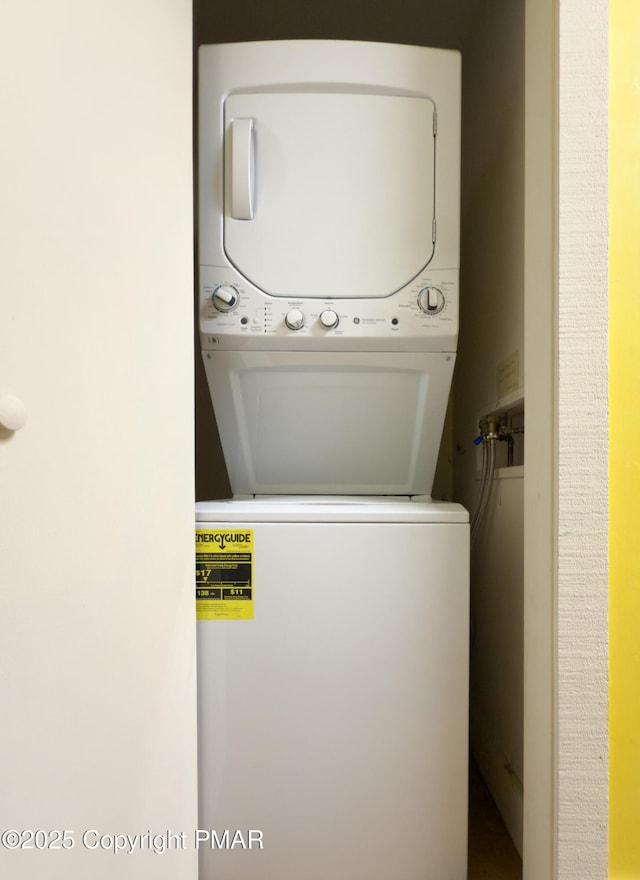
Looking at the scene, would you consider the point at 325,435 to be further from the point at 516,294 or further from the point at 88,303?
the point at 88,303

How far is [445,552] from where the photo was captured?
98 cm

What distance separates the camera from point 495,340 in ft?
4.38

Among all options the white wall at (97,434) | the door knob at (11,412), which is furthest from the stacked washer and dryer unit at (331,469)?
the door knob at (11,412)

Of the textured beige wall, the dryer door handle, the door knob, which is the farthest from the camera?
the dryer door handle

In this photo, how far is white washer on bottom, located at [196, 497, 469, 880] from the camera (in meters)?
0.95

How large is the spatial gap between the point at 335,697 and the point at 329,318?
679mm

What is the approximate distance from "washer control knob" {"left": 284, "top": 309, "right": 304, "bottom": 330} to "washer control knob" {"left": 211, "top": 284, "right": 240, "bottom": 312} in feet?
0.34

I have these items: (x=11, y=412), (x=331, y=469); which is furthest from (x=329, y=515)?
(x=11, y=412)

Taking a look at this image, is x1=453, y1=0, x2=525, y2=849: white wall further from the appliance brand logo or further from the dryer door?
the appliance brand logo

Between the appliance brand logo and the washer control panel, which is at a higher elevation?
the washer control panel

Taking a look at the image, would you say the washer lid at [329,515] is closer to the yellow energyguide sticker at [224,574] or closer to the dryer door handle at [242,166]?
the yellow energyguide sticker at [224,574]

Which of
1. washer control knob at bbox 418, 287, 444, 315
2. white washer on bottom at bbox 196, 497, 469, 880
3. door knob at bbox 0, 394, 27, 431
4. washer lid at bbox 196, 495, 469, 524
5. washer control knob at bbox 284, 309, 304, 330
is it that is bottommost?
white washer on bottom at bbox 196, 497, 469, 880

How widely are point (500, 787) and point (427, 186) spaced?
1.23m

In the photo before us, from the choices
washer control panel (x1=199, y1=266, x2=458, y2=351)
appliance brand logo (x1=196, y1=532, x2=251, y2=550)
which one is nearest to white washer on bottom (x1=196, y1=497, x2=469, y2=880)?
appliance brand logo (x1=196, y1=532, x2=251, y2=550)
